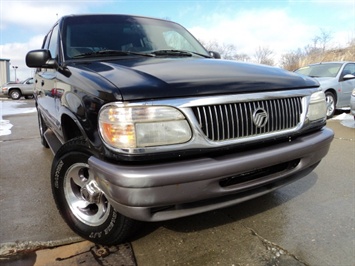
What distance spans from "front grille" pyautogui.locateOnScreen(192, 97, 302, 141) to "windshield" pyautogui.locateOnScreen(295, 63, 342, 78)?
7173mm

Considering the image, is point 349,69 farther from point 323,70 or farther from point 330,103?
point 330,103

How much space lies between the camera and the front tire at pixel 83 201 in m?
2.22

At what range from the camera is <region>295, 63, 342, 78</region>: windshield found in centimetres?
871

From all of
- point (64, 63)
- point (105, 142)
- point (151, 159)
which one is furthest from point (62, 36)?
point (151, 159)

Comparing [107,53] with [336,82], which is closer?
[107,53]

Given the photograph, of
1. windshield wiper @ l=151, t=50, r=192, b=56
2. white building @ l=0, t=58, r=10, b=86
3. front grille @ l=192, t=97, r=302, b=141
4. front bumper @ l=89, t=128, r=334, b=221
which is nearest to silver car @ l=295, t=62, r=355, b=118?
windshield wiper @ l=151, t=50, r=192, b=56

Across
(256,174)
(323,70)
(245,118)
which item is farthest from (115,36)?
(323,70)

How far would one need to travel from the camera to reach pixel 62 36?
3168 millimetres

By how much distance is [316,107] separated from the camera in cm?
258

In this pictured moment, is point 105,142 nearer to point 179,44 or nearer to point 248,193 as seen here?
point 248,193

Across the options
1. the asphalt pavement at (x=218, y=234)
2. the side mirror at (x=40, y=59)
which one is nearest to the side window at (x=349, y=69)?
the asphalt pavement at (x=218, y=234)

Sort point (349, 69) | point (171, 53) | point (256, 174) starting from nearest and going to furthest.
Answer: point (256, 174) < point (171, 53) < point (349, 69)

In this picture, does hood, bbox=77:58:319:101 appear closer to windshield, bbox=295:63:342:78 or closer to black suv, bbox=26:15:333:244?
black suv, bbox=26:15:333:244

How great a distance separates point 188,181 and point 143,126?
0.41 meters
